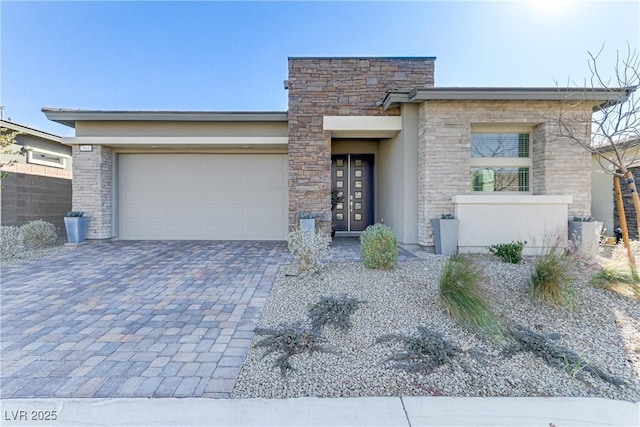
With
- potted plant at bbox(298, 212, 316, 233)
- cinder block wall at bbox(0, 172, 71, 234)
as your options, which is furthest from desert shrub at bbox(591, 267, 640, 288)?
cinder block wall at bbox(0, 172, 71, 234)

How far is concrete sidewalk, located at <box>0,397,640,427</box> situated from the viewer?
2.07 meters

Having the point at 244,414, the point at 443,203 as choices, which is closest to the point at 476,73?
the point at 443,203

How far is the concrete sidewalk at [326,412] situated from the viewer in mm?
2070

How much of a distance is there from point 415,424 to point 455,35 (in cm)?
905

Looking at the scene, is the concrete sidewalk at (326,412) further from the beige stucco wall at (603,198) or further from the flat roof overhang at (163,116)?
the beige stucco wall at (603,198)

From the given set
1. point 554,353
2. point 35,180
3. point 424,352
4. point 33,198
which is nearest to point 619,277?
point 554,353

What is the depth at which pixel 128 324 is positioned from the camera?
11.7 feet

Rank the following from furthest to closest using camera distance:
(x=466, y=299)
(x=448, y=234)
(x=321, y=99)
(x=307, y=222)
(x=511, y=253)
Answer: (x=321, y=99), (x=307, y=222), (x=448, y=234), (x=511, y=253), (x=466, y=299)

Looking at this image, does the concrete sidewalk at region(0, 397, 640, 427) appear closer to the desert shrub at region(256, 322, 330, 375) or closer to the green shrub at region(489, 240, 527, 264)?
the desert shrub at region(256, 322, 330, 375)

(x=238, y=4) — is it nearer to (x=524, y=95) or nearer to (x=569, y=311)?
(x=524, y=95)

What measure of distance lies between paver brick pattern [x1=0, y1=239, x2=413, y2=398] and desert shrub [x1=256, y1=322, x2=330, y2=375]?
232mm

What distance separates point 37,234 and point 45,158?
477cm

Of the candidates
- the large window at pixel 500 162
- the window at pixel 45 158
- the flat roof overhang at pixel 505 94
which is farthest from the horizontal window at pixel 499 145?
the window at pixel 45 158

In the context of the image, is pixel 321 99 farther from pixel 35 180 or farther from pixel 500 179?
pixel 35 180
